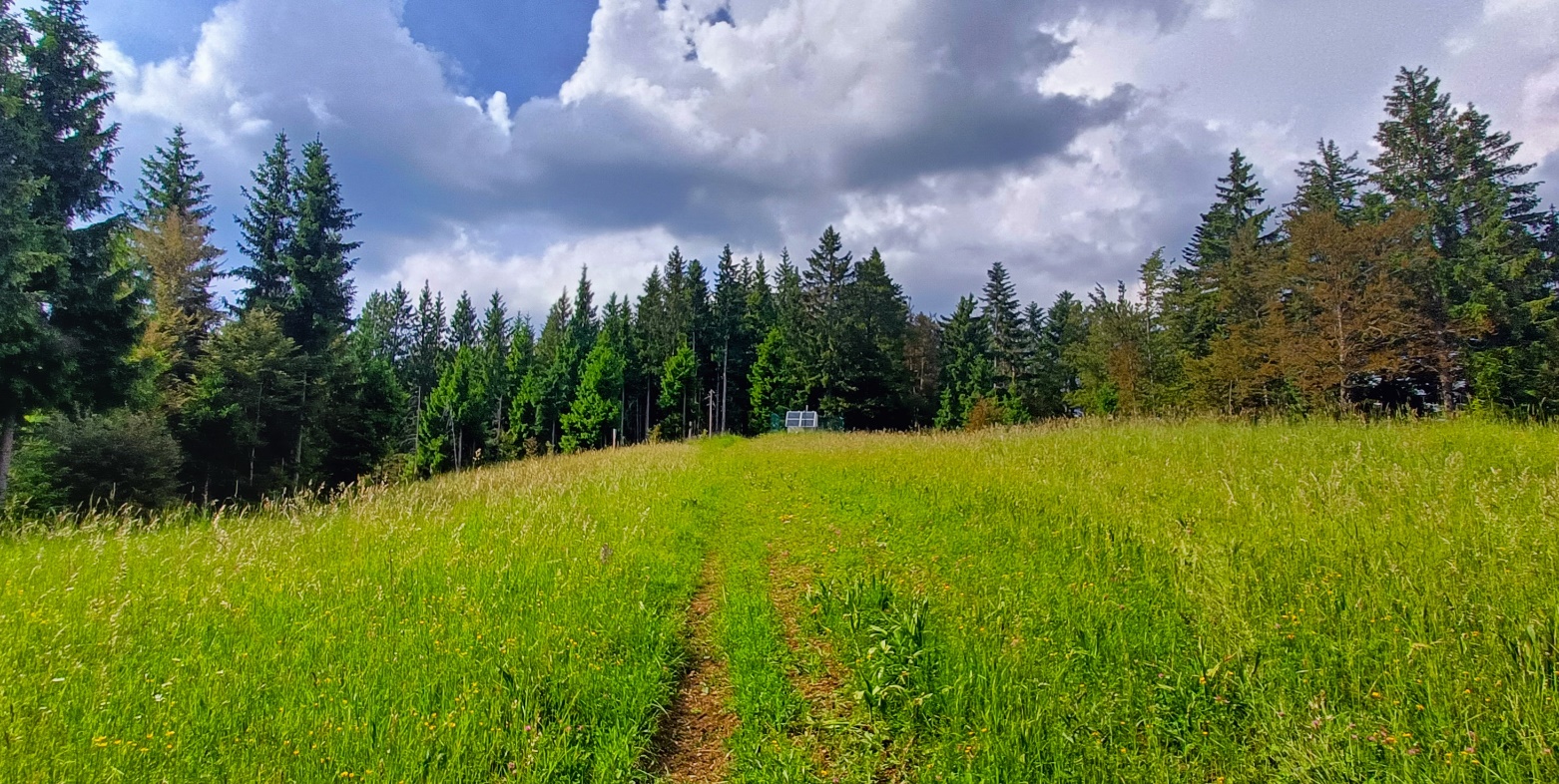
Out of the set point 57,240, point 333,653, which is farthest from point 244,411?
point 333,653

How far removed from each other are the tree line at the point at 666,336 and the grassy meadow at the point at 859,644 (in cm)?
459

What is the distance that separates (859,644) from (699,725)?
A: 45.2 inches

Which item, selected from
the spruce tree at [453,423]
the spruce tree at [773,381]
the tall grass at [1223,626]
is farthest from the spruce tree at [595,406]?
the tall grass at [1223,626]

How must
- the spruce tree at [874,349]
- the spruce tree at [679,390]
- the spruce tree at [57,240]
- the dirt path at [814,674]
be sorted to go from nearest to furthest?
the dirt path at [814,674] → the spruce tree at [57,240] → the spruce tree at [874,349] → the spruce tree at [679,390]

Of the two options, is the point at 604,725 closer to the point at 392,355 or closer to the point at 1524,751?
the point at 1524,751

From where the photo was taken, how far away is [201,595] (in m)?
4.06

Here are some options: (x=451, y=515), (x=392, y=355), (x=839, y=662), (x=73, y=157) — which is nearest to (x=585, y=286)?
(x=392, y=355)

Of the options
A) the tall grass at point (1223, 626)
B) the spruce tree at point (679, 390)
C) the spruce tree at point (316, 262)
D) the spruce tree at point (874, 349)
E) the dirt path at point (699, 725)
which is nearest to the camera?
the tall grass at point (1223, 626)

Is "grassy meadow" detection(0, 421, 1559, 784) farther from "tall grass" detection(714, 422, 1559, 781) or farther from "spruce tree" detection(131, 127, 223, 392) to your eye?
"spruce tree" detection(131, 127, 223, 392)

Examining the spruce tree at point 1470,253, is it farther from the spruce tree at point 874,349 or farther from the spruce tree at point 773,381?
the spruce tree at point 773,381

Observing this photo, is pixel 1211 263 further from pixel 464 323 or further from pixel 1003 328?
pixel 464 323

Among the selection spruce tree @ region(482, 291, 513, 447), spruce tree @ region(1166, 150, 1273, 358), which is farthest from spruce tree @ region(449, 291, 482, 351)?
spruce tree @ region(1166, 150, 1273, 358)

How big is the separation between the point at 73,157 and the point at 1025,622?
22.4 meters

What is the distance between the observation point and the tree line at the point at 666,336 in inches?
511
